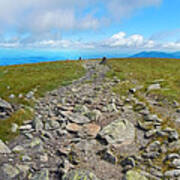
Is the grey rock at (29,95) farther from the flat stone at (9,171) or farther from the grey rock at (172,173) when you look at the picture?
the grey rock at (172,173)

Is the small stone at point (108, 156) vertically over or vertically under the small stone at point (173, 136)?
under

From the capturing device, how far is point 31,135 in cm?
899

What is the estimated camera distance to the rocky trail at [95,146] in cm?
634

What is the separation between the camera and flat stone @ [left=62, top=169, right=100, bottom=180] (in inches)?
237

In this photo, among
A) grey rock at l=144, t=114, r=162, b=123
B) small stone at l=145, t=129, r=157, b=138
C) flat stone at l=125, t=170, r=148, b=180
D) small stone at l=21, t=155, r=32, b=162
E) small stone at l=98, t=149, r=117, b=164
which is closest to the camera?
flat stone at l=125, t=170, r=148, b=180

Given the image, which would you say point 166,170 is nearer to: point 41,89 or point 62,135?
point 62,135

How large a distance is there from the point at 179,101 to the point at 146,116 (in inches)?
179

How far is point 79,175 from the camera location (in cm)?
612

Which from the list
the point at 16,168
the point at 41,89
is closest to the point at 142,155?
the point at 16,168

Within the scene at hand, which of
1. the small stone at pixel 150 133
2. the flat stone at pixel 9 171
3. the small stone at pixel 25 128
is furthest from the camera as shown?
Answer: the small stone at pixel 25 128

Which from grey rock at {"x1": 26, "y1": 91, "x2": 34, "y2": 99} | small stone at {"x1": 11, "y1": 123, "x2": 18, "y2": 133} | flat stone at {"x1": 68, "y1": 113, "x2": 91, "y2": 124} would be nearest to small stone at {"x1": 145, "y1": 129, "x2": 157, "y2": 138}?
flat stone at {"x1": 68, "y1": 113, "x2": 91, "y2": 124}

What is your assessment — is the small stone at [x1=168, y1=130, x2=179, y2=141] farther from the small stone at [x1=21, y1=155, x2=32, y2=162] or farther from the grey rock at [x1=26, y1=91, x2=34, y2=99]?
the grey rock at [x1=26, y1=91, x2=34, y2=99]

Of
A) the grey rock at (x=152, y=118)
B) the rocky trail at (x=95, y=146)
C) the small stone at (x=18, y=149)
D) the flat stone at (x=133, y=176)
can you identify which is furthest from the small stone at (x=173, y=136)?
the small stone at (x=18, y=149)

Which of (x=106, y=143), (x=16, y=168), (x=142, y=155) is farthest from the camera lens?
(x=106, y=143)
